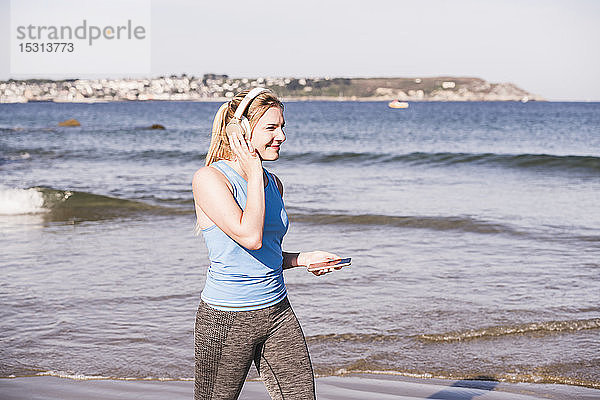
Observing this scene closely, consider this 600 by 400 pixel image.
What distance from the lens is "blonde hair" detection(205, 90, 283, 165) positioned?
2.96 m

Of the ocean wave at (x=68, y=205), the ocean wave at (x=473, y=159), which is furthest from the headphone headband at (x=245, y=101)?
the ocean wave at (x=473, y=159)

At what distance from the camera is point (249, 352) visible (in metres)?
3.02

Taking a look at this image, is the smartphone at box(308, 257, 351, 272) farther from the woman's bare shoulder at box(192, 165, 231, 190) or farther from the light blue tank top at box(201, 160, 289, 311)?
the woman's bare shoulder at box(192, 165, 231, 190)

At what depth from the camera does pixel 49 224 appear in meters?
13.1

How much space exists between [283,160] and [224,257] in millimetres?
26343

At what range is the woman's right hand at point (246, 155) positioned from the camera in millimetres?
2850

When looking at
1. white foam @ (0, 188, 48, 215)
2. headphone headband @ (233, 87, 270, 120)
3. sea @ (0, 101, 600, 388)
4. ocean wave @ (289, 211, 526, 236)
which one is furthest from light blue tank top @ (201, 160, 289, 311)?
white foam @ (0, 188, 48, 215)

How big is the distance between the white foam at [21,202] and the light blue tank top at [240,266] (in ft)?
42.6

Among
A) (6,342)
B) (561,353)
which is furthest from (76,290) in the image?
(561,353)

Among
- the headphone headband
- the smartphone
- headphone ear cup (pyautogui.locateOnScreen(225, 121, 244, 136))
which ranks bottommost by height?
the smartphone

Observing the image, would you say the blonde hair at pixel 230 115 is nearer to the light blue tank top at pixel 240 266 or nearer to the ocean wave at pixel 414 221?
the light blue tank top at pixel 240 266

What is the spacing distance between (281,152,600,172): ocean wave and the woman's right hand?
21.2 meters

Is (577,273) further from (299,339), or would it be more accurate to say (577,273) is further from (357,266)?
(299,339)

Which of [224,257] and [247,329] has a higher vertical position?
[224,257]
